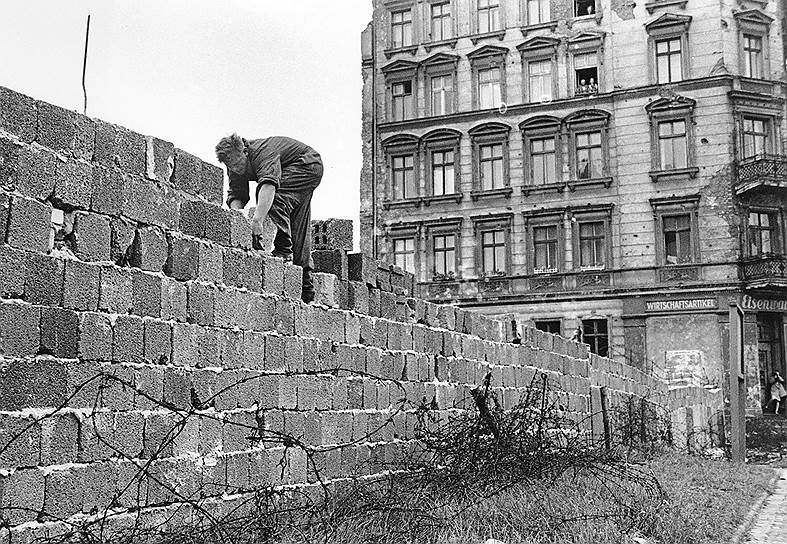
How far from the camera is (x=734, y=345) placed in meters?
17.0

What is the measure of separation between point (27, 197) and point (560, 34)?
30.0 metres

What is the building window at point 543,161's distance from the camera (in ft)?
108

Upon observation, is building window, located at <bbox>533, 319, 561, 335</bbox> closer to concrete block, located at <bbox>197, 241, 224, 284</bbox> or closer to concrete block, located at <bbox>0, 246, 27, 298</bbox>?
concrete block, located at <bbox>197, 241, 224, 284</bbox>

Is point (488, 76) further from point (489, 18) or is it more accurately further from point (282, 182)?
point (282, 182)

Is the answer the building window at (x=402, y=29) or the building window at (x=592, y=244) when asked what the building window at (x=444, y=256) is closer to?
the building window at (x=592, y=244)

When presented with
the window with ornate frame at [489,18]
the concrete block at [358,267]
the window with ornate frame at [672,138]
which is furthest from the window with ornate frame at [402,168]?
the concrete block at [358,267]

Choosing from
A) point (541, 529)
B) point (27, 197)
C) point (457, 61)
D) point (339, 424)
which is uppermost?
point (457, 61)

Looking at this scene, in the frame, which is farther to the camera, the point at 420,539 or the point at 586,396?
the point at 586,396

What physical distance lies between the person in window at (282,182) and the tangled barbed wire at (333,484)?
3.72 ft

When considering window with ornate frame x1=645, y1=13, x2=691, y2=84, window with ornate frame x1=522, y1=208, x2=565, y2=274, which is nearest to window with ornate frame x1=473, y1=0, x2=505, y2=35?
window with ornate frame x1=645, y1=13, x2=691, y2=84

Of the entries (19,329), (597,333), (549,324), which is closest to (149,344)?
(19,329)

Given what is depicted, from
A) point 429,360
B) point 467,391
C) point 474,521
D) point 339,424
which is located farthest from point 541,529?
point 467,391

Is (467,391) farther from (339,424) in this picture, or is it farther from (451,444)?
(339,424)

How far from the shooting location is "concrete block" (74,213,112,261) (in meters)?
5.96
